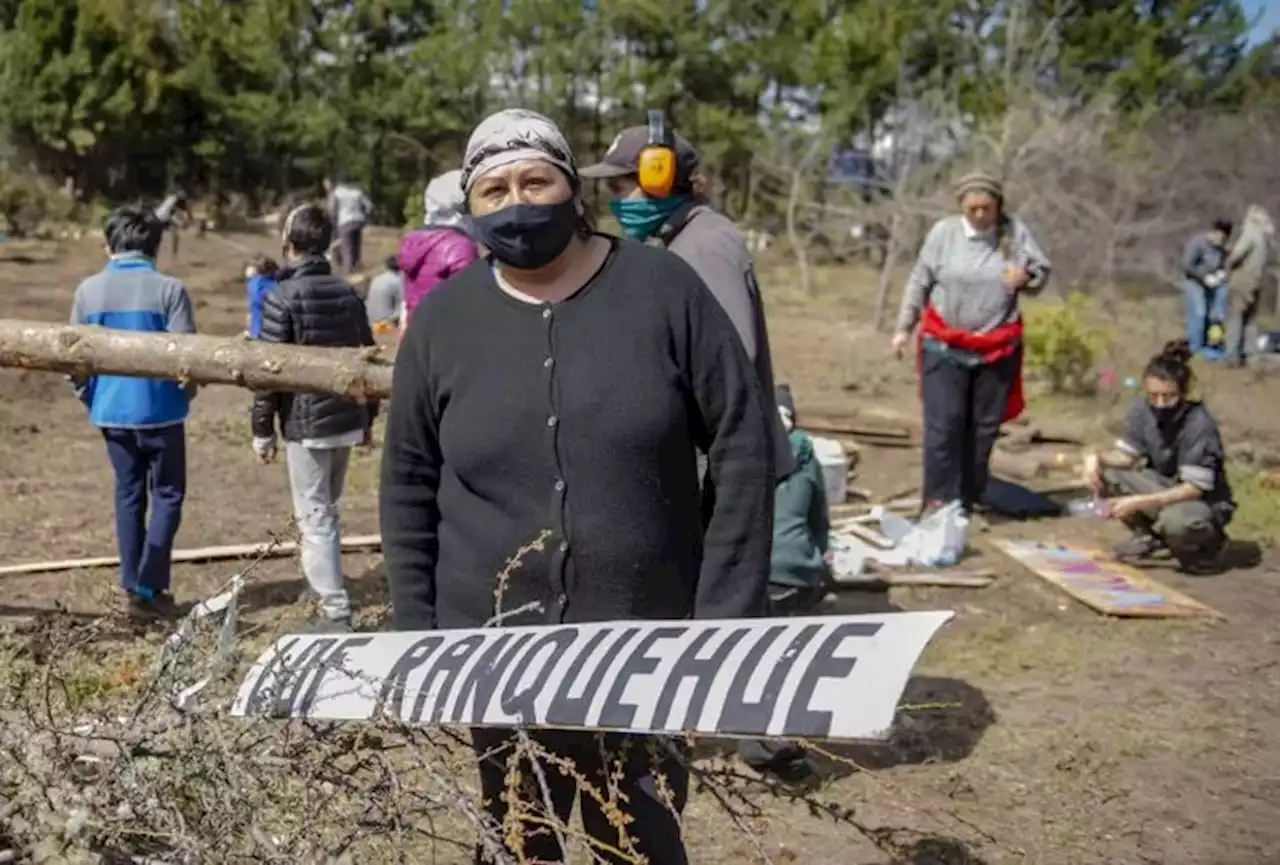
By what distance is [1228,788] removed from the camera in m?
4.63

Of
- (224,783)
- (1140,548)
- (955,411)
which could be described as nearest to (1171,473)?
(1140,548)

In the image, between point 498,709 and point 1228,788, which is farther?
point 1228,788

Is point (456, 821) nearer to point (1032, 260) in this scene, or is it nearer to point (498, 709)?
point (498, 709)

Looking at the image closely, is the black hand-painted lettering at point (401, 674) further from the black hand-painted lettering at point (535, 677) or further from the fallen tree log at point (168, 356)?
the fallen tree log at point (168, 356)

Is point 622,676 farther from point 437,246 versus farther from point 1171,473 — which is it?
point 1171,473

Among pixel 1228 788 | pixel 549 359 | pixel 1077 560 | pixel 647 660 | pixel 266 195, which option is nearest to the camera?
pixel 647 660

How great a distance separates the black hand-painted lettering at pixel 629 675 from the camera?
2250 mm

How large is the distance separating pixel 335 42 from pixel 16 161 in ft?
24.0

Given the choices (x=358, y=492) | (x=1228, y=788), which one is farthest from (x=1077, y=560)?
(x=358, y=492)

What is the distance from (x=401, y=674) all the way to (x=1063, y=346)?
10.2 m

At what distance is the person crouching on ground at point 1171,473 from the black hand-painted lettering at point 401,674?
4945 millimetres

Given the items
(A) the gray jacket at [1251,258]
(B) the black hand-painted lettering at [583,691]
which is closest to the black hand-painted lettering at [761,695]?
(B) the black hand-painted lettering at [583,691]

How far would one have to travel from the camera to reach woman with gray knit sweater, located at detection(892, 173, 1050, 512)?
7.41 meters

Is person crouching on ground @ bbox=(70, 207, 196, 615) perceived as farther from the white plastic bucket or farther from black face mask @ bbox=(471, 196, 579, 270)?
the white plastic bucket
